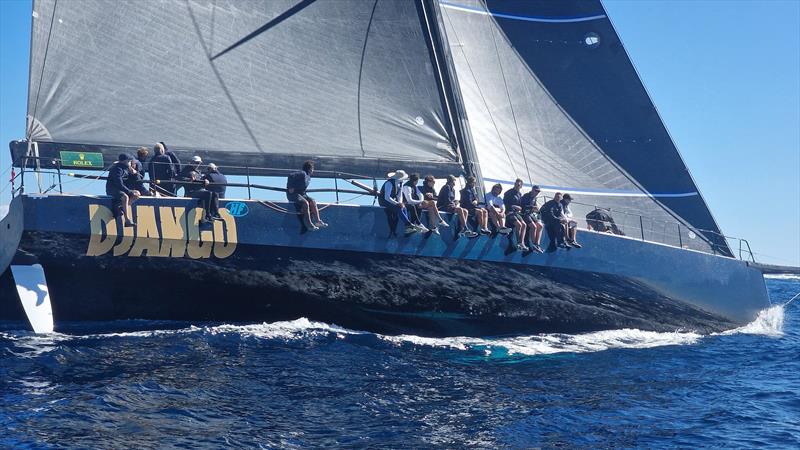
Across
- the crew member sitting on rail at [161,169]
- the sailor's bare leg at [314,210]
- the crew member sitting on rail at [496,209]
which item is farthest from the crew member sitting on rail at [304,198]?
the crew member sitting on rail at [496,209]

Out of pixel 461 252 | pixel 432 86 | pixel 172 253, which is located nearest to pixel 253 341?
pixel 172 253

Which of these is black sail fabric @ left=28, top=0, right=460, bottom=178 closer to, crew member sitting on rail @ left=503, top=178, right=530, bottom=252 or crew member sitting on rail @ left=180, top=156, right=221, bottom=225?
crew member sitting on rail @ left=180, top=156, right=221, bottom=225

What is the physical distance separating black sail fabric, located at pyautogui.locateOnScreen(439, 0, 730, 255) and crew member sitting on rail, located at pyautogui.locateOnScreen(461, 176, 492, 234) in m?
4.08

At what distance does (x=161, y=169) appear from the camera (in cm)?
1238

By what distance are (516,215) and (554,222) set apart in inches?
37.0

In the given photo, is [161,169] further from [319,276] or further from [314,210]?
[319,276]

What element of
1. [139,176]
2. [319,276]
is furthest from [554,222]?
[139,176]

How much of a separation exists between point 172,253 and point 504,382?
16.2 ft

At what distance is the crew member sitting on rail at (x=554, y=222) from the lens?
47.5 feet

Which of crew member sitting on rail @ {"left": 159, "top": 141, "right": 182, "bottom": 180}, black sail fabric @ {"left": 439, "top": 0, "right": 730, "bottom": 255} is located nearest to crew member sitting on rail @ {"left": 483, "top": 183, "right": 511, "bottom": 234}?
black sail fabric @ {"left": 439, "top": 0, "right": 730, "bottom": 255}

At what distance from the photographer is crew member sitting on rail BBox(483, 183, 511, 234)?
13.7 meters

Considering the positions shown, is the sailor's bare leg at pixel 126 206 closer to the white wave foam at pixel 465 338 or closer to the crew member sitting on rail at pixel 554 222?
the white wave foam at pixel 465 338

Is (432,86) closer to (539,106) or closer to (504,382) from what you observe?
(539,106)

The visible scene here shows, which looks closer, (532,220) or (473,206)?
(473,206)
